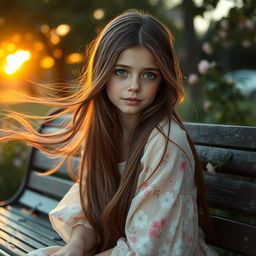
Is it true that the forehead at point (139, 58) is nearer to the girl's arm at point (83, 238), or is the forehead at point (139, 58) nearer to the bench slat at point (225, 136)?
the bench slat at point (225, 136)

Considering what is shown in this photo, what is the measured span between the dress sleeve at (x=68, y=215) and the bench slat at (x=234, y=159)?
0.67 meters

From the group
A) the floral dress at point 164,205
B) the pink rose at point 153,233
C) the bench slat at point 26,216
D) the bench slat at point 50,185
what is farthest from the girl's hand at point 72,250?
the bench slat at point 50,185

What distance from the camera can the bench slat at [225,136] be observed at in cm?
230

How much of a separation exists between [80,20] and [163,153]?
1498cm

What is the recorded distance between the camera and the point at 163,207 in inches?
78.4

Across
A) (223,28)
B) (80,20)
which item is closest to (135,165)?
(223,28)

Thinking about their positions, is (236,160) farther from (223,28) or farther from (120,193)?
(223,28)

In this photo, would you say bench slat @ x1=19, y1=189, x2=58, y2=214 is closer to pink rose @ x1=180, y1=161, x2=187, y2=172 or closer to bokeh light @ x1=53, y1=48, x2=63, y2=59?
pink rose @ x1=180, y1=161, x2=187, y2=172

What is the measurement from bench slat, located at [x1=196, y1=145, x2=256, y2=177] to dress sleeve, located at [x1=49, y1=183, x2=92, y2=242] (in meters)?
0.67

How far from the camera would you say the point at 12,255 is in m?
2.50

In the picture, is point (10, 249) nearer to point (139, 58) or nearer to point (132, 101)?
point (132, 101)

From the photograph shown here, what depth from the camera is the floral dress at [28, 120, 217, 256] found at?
6.50 ft

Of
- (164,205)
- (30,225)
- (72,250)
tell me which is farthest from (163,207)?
(30,225)

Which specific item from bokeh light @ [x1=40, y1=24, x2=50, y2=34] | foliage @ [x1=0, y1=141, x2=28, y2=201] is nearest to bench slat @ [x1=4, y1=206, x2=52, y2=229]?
foliage @ [x1=0, y1=141, x2=28, y2=201]
